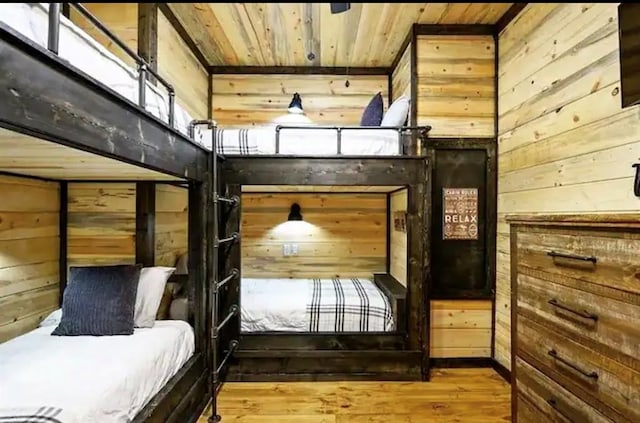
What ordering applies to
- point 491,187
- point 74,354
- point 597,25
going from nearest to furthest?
point 74,354, point 597,25, point 491,187

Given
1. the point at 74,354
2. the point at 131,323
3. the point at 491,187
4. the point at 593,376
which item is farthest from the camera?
the point at 491,187

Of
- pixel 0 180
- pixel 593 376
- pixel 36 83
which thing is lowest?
pixel 593 376

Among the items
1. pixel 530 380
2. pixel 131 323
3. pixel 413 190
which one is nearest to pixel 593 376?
pixel 530 380

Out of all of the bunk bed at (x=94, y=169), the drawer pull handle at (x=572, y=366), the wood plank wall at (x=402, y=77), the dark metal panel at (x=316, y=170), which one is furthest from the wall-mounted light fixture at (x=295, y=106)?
the drawer pull handle at (x=572, y=366)

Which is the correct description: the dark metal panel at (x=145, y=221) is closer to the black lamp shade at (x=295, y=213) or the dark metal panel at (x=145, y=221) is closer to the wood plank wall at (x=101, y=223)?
the wood plank wall at (x=101, y=223)

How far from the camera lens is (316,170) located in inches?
126

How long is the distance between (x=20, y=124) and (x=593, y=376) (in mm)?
1854

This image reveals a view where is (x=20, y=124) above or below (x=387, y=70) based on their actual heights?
below

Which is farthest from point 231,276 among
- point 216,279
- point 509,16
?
point 509,16

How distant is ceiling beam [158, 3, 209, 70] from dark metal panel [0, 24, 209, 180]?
1731 millimetres

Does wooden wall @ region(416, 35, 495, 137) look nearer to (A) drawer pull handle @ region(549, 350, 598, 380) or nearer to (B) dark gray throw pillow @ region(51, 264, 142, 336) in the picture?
(A) drawer pull handle @ region(549, 350, 598, 380)

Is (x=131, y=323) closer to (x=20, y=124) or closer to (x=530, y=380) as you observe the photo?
(x=20, y=124)

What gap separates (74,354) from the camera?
2031 mm

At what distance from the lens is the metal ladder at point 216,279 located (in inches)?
109
